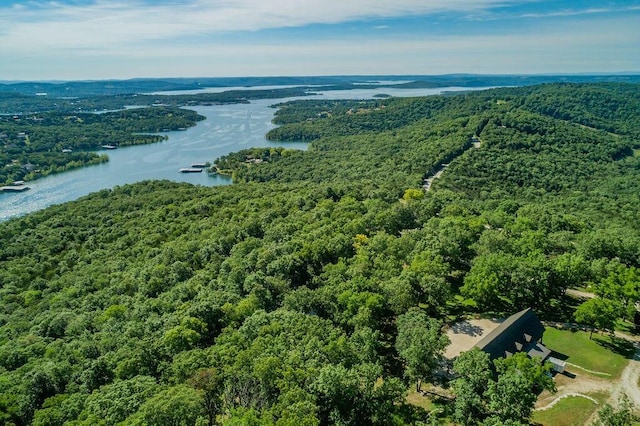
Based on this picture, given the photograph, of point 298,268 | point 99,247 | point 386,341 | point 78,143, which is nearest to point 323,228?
point 298,268

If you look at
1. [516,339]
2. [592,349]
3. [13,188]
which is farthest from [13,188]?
[592,349]

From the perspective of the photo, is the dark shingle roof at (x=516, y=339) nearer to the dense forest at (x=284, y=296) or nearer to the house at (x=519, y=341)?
the house at (x=519, y=341)

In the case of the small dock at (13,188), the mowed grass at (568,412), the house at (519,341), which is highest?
the house at (519,341)

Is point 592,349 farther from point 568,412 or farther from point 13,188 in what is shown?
point 13,188

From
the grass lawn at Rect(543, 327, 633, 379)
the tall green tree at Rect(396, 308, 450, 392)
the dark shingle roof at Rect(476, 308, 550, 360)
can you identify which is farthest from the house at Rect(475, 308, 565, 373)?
the tall green tree at Rect(396, 308, 450, 392)

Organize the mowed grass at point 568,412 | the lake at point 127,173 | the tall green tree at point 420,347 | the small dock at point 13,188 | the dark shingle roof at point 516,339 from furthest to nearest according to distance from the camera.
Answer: the small dock at point 13,188
the lake at point 127,173
the dark shingle roof at point 516,339
the tall green tree at point 420,347
the mowed grass at point 568,412

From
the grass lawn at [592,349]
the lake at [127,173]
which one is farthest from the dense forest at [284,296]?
the lake at [127,173]
